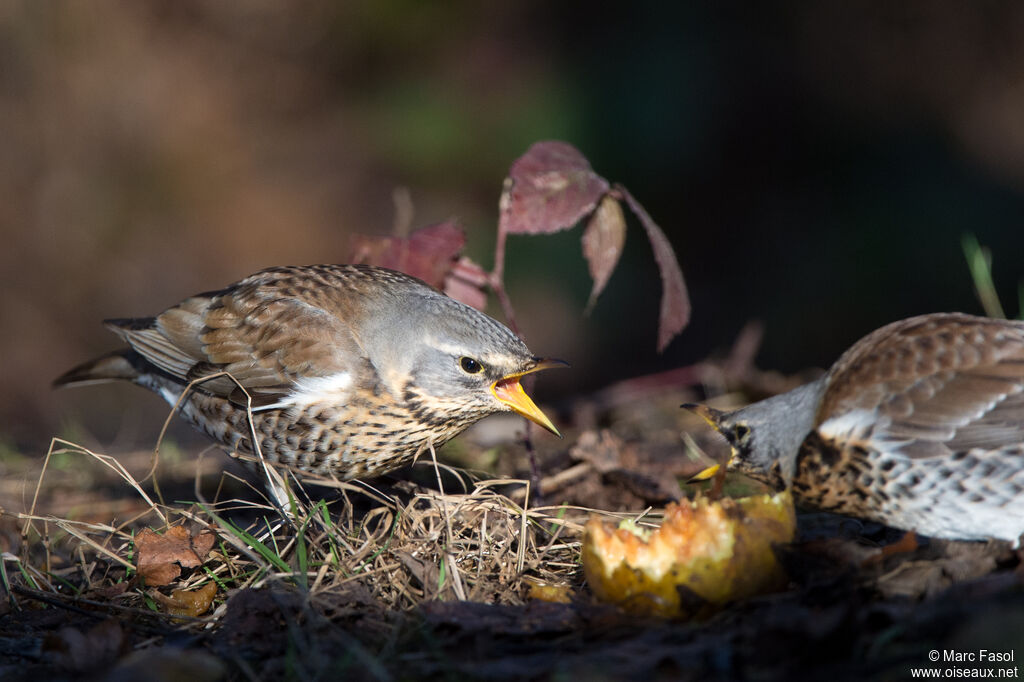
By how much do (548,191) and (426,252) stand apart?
77 centimetres

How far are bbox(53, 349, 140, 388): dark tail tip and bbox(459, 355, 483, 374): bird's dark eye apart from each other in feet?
7.02

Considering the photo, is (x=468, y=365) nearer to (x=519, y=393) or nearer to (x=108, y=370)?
(x=519, y=393)

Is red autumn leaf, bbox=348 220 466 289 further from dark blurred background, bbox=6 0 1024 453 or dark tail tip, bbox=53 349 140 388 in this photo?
dark blurred background, bbox=6 0 1024 453

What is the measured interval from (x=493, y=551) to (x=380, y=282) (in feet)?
4.92

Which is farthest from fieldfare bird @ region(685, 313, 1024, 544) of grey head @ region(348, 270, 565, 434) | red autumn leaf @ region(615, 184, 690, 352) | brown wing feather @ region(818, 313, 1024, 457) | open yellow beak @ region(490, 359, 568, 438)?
grey head @ region(348, 270, 565, 434)

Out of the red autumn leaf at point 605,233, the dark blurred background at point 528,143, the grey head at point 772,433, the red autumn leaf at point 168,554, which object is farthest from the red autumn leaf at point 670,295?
the dark blurred background at point 528,143

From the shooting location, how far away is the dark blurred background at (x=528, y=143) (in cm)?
1005

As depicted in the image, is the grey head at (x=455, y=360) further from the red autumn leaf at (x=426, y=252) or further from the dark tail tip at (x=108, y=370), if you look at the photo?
the dark tail tip at (x=108, y=370)

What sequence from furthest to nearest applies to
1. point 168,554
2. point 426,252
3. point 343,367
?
point 426,252, point 343,367, point 168,554

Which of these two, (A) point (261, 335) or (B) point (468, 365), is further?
(A) point (261, 335)

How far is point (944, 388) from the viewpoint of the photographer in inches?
132

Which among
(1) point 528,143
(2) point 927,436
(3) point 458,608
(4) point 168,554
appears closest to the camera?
(3) point 458,608

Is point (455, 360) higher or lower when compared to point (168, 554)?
higher

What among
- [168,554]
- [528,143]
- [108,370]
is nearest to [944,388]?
[168,554]
